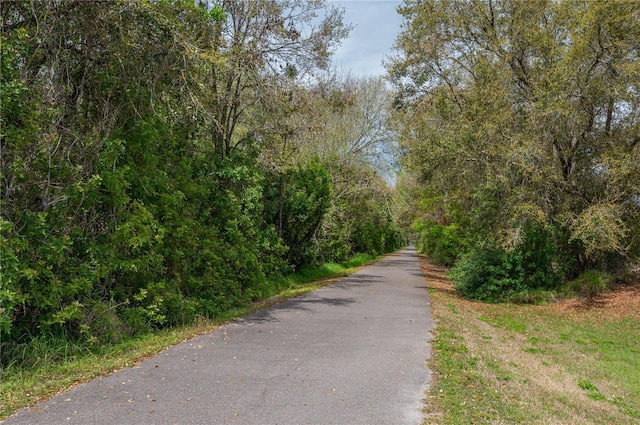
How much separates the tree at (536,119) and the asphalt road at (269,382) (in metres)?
8.88

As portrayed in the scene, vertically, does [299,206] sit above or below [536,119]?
below

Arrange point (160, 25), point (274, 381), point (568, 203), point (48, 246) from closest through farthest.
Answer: point (274, 381), point (48, 246), point (160, 25), point (568, 203)

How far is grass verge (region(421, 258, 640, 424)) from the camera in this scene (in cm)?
554

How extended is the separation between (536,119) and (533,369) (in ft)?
35.9

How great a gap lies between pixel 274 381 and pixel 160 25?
6331 mm

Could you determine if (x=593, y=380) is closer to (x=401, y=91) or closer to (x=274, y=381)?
(x=274, y=381)

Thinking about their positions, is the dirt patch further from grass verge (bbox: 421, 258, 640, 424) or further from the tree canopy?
the tree canopy

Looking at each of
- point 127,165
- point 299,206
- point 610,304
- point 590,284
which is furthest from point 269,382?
point 590,284

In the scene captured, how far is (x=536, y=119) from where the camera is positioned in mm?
16500

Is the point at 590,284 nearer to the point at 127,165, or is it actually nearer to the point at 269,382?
the point at 269,382

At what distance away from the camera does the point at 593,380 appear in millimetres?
8430

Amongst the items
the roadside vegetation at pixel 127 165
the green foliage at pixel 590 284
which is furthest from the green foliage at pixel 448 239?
the roadside vegetation at pixel 127 165

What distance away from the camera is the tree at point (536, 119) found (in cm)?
1573

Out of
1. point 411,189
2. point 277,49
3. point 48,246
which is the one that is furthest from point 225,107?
point 411,189
